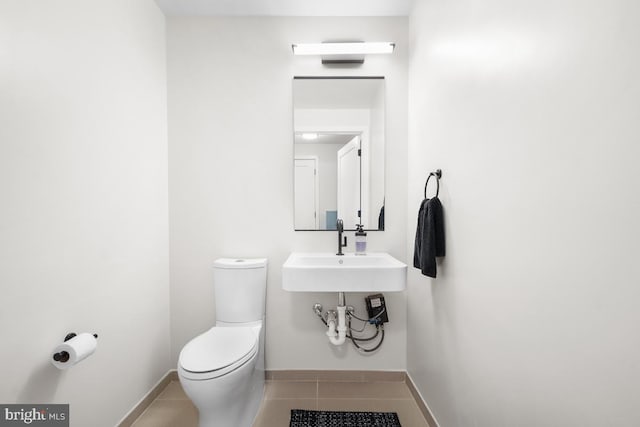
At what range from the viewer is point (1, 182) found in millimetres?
1036

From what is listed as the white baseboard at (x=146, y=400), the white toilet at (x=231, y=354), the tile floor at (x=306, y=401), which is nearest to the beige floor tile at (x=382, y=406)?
the tile floor at (x=306, y=401)

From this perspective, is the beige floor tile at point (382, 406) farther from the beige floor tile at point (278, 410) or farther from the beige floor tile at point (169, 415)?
the beige floor tile at point (169, 415)

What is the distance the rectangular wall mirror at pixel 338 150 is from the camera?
2131 mm

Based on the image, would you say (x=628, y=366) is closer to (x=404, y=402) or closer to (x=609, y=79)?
(x=609, y=79)

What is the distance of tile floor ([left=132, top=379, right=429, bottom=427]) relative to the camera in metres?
1.75

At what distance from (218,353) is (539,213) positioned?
5.24ft

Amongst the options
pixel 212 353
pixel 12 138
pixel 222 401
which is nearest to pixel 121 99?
pixel 12 138

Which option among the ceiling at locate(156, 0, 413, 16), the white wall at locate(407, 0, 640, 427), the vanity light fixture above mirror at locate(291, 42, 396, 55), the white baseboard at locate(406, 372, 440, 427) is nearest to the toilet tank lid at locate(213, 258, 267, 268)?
the white wall at locate(407, 0, 640, 427)

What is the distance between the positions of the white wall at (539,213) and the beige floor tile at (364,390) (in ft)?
1.74

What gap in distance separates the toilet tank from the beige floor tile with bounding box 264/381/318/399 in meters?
0.50

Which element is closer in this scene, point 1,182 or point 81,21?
point 1,182

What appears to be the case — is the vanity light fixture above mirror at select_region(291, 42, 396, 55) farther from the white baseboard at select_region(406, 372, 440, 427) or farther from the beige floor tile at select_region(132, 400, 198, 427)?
the beige floor tile at select_region(132, 400, 198, 427)

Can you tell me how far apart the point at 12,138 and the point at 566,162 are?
5.80ft

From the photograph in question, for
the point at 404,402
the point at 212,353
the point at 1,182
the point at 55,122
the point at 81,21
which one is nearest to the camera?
the point at 1,182
